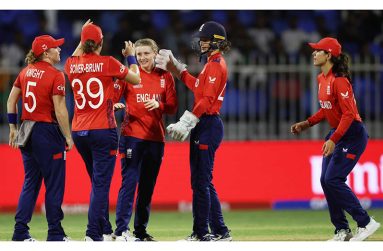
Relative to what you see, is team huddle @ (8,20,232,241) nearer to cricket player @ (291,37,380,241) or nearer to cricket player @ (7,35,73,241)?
cricket player @ (7,35,73,241)

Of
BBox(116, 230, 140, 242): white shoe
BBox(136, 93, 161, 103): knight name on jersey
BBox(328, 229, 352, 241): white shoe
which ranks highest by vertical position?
BBox(136, 93, 161, 103): knight name on jersey

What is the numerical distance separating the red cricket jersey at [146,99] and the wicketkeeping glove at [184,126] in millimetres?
605

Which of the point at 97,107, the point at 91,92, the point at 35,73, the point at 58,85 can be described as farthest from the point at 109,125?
the point at 35,73

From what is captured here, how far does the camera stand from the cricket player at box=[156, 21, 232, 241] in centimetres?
1091

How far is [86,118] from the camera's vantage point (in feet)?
35.4

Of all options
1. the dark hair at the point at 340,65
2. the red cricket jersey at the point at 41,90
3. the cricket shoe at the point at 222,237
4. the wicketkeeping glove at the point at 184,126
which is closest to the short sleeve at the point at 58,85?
the red cricket jersey at the point at 41,90

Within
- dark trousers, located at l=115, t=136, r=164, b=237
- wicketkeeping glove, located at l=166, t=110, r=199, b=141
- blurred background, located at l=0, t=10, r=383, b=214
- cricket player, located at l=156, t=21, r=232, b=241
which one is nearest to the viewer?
wicketkeeping glove, located at l=166, t=110, r=199, b=141

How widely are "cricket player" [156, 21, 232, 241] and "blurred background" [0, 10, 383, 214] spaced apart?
15.7ft

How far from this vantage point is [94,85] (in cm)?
1070

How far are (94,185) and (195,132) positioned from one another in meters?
1.36

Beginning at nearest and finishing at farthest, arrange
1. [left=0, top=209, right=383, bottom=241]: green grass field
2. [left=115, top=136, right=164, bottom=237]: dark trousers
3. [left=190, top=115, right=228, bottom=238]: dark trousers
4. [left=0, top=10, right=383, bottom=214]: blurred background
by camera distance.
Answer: [left=190, top=115, right=228, bottom=238]: dark trousers
[left=115, top=136, right=164, bottom=237]: dark trousers
[left=0, top=209, right=383, bottom=241]: green grass field
[left=0, top=10, right=383, bottom=214]: blurred background

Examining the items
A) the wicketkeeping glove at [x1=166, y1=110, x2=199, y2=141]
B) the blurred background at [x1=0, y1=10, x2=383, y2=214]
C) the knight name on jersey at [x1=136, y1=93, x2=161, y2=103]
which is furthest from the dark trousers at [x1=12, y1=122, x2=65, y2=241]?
the blurred background at [x1=0, y1=10, x2=383, y2=214]

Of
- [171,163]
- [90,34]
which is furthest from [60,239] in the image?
[171,163]

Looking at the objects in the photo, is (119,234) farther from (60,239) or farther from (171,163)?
(171,163)
